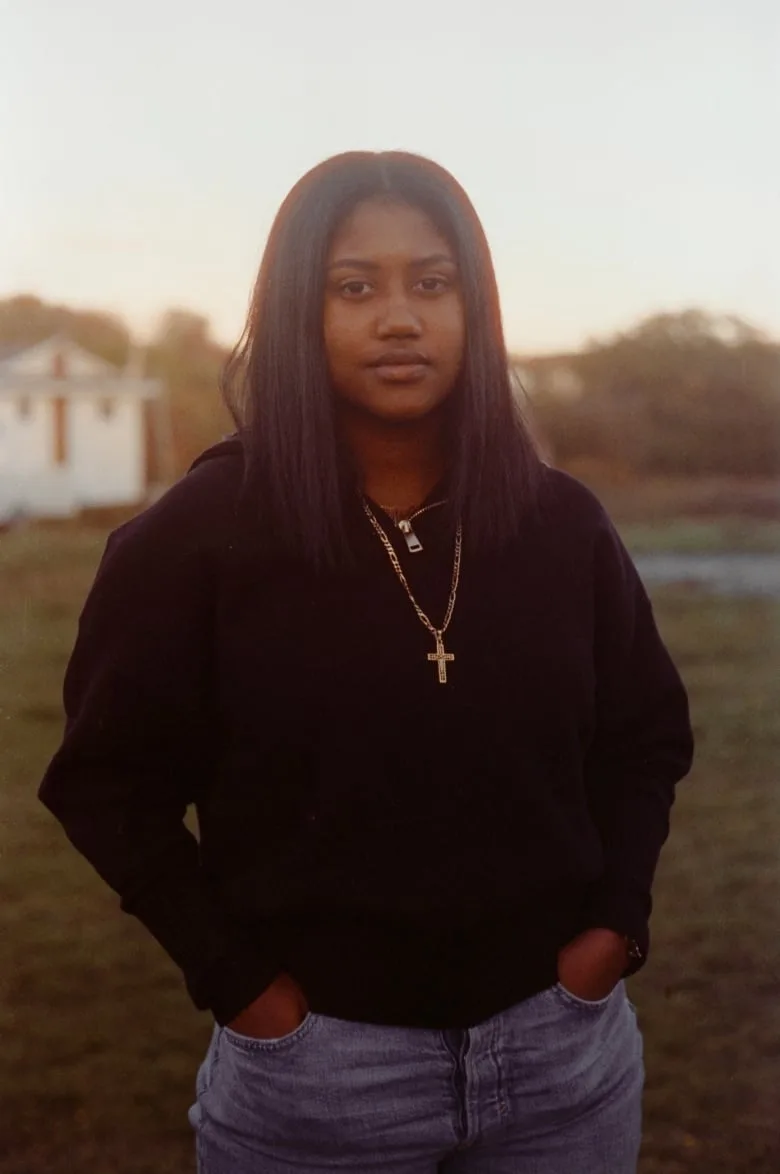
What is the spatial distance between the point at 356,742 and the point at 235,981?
0.83ft

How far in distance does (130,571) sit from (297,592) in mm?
155

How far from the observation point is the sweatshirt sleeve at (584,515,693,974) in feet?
4.25

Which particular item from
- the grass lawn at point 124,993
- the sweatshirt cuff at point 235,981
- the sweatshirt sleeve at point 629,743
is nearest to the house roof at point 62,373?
the grass lawn at point 124,993

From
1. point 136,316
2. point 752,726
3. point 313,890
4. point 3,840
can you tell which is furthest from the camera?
point 752,726

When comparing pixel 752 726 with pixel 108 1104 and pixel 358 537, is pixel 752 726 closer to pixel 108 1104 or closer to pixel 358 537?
pixel 108 1104

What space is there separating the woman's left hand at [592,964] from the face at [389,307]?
552 mm

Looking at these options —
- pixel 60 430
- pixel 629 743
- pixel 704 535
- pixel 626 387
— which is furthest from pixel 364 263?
pixel 704 535

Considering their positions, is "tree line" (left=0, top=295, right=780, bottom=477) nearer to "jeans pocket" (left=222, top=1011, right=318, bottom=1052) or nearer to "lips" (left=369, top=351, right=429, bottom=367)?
"lips" (left=369, top=351, right=429, bottom=367)

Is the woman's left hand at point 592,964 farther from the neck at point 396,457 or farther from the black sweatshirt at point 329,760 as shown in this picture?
the neck at point 396,457

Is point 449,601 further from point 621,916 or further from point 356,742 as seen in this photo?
point 621,916

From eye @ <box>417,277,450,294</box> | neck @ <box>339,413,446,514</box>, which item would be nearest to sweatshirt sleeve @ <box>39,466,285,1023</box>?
neck @ <box>339,413,446,514</box>

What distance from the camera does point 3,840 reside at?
8.27 feet

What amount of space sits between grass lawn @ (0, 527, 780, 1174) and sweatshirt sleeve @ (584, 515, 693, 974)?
42.5 inches

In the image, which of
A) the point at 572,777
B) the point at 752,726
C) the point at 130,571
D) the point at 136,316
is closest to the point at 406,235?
the point at 130,571
